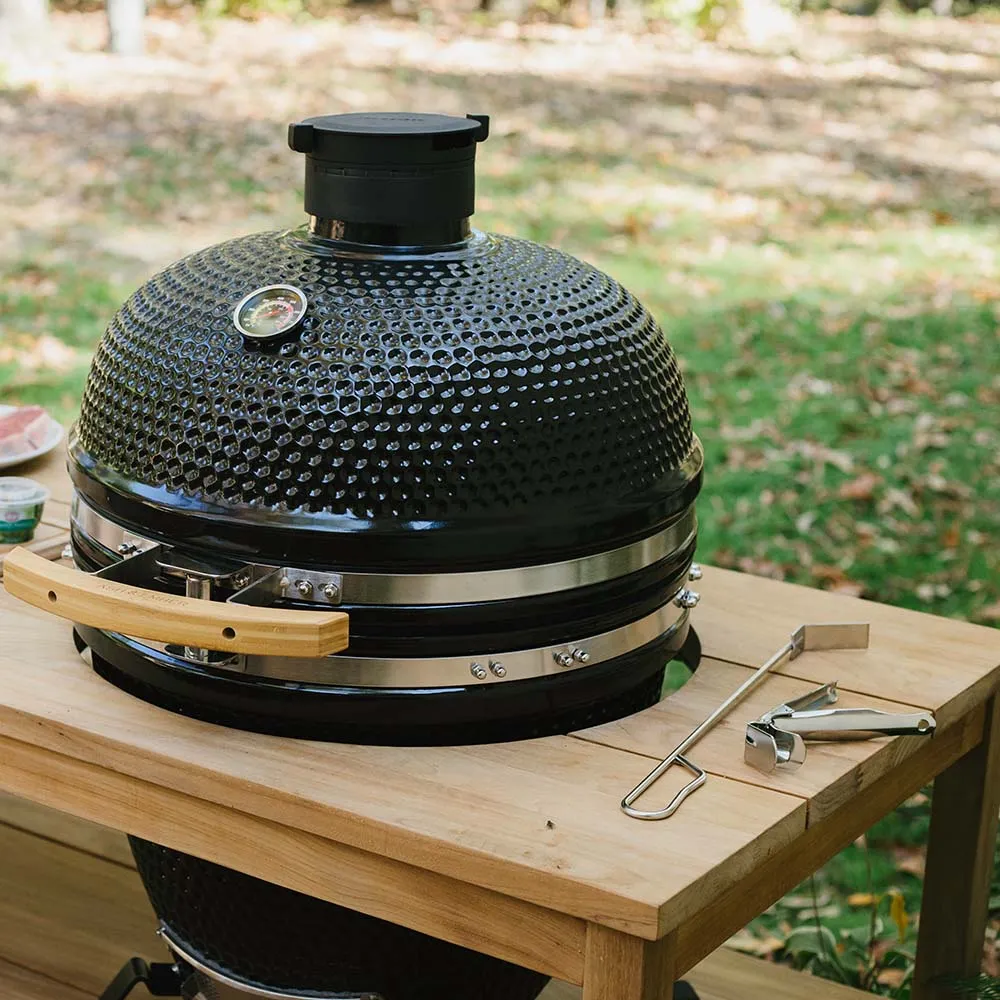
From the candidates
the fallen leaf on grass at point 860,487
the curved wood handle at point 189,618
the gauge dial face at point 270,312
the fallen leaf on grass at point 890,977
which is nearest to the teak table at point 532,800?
the curved wood handle at point 189,618

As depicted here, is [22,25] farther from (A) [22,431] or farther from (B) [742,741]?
(B) [742,741]

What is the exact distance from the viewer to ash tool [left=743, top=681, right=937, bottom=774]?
5.29ft

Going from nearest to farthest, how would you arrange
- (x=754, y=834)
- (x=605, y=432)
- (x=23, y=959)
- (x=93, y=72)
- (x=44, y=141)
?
(x=754, y=834) < (x=605, y=432) < (x=23, y=959) < (x=44, y=141) < (x=93, y=72)

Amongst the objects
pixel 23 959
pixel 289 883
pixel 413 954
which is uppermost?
pixel 289 883

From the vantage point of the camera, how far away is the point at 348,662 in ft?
5.36

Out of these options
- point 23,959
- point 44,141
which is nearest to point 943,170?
point 44,141

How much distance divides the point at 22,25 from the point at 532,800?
9076 mm

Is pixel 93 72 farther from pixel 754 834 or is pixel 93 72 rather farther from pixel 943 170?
pixel 754 834

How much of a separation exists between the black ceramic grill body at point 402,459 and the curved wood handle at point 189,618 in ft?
0.29

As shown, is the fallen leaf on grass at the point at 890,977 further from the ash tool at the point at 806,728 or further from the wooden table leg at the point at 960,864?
the ash tool at the point at 806,728

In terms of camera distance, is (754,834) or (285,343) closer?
(754,834)

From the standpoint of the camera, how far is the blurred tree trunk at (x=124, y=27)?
9.66 metres

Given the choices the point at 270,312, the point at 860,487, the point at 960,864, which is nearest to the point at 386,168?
the point at 270,312

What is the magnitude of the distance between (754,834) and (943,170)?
748cm
